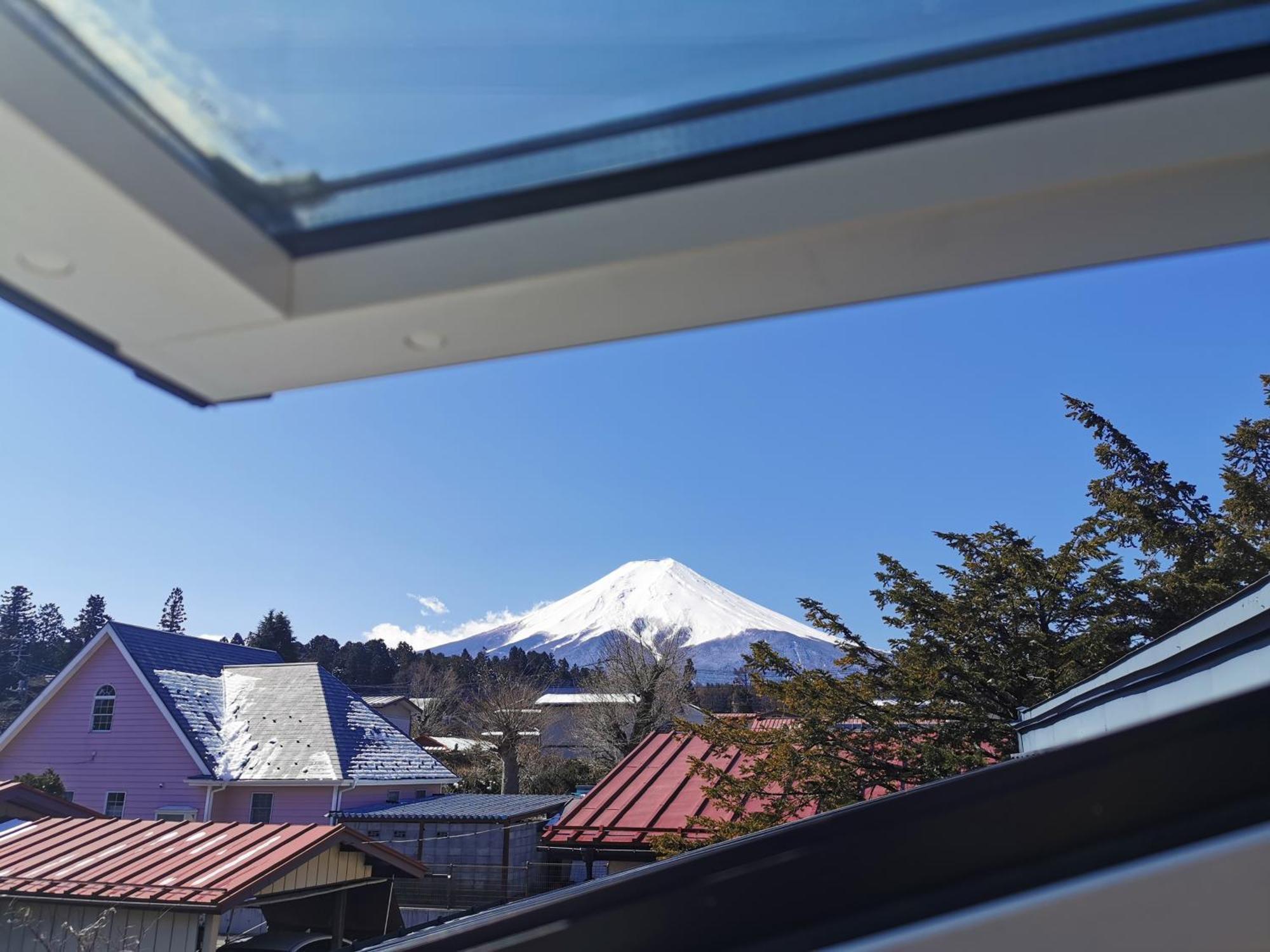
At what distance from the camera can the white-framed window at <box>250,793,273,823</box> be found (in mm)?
7844

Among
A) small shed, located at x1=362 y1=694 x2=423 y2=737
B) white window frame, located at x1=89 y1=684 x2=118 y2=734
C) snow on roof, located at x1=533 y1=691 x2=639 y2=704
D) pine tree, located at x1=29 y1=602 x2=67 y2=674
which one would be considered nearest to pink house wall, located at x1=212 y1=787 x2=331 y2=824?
white window frame, located at x1=89 y1=684 x2=118 y2=734

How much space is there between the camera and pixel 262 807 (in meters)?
7.89

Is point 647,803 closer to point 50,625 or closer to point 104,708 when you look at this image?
point 104,708

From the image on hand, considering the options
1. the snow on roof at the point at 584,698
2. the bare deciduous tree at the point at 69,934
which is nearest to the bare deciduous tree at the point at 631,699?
the snow on roof at the point at 584,698

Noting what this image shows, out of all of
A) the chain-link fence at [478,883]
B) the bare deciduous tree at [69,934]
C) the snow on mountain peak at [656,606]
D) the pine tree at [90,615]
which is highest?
the snow on mountain peak at [656,606]

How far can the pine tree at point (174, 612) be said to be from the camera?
26531mm

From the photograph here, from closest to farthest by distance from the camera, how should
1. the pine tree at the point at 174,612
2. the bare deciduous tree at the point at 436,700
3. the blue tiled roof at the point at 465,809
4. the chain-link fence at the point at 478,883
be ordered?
the chain-link fence at the point at 478,883
the blue tiled roof at the point at 465,809
the bare deciduous tree at the point at 436,700
the pine tree at the point at 174,612

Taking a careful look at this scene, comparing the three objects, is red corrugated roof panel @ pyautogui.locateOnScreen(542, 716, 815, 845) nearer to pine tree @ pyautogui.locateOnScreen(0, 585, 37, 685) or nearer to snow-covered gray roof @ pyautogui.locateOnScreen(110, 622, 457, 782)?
snow-covered gray roof @ pyautogui.locateOnScreen(110, 622, 457, 782)

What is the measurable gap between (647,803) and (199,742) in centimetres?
515

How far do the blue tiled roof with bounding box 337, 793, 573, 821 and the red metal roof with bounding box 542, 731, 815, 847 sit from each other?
171 cm

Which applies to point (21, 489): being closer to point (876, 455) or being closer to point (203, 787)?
point (203, 787)

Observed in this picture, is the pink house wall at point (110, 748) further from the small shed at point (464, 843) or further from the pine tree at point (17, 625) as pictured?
the pine tree at point (17, 625)

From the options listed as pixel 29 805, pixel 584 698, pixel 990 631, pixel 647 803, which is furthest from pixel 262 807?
pixel 990 631

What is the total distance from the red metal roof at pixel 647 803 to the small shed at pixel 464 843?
4.49 ft
